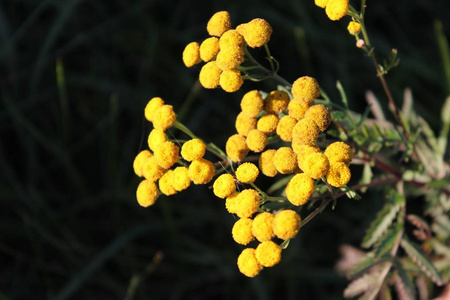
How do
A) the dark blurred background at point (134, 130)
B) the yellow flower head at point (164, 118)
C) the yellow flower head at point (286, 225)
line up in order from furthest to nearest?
the dark blurred background at point (134, 130), the yellow flower head at point (164, 118), the yellow flower head at point (286, 225)

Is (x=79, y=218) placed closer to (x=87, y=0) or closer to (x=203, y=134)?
(x=203, y=134)

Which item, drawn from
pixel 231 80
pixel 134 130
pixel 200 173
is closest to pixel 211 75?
pixel 231 80

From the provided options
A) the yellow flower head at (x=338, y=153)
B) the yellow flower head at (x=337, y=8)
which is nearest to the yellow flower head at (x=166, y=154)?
the yellow flower head at (x=338, y=153)

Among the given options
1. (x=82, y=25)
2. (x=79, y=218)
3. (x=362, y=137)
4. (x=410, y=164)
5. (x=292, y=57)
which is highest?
(x=362, y=137)

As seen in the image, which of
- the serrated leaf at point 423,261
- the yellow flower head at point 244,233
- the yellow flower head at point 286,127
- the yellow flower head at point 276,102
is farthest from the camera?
the serrated leaf at point 423,261

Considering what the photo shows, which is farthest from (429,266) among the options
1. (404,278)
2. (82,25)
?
(82,25)

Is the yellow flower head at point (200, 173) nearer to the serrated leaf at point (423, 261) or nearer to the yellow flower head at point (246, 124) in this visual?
the yellow flower head at point (246, 124)
